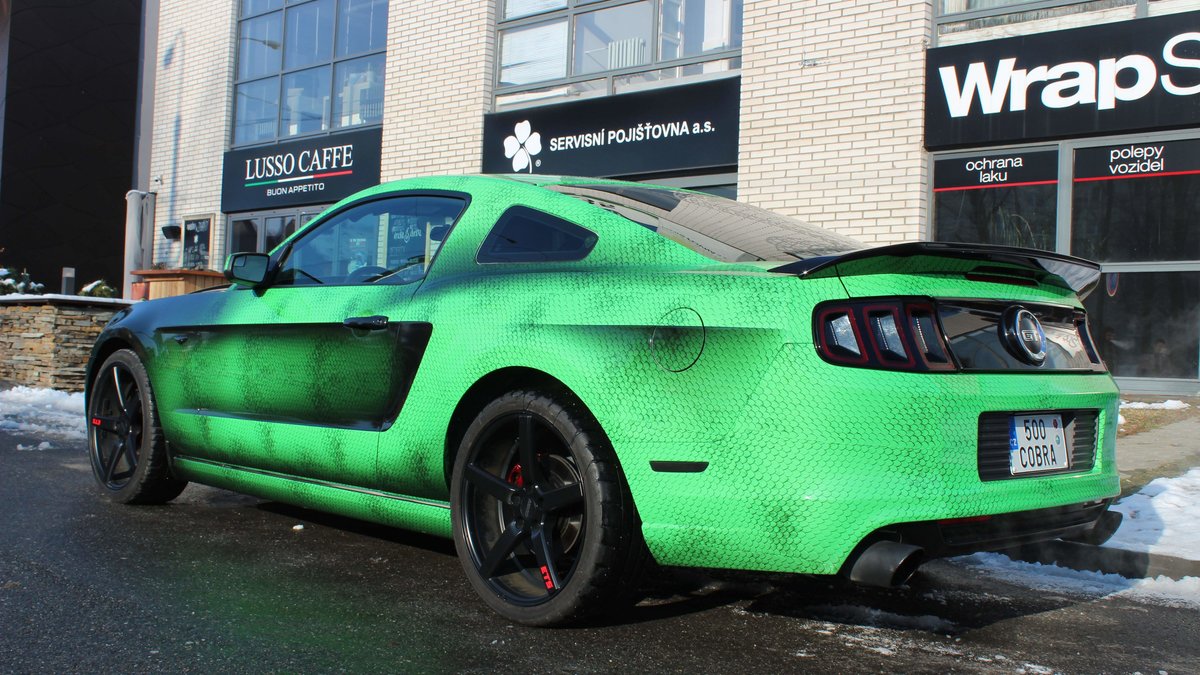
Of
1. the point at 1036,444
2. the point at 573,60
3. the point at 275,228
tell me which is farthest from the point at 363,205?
the point at 275,228

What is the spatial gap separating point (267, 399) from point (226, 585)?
34.5 inches

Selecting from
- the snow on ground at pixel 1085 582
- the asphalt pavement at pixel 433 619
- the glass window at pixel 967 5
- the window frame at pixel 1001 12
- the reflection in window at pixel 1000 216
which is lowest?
the asphalt pavement at pixel 433 619

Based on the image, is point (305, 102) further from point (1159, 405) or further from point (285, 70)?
point (1159, 405)

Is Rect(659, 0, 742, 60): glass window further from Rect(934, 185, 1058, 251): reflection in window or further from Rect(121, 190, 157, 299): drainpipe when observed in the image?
Rect(121, 190, 157, 299): drainpipe

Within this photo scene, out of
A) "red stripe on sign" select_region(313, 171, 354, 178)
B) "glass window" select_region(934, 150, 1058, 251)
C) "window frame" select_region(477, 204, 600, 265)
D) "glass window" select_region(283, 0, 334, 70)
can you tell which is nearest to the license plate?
"window frame" select_region(477, 204, 600, 265)

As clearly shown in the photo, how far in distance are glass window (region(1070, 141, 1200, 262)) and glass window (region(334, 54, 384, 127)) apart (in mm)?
9574

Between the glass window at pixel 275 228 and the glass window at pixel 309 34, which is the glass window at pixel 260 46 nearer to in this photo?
the glass window at pixel 309 34

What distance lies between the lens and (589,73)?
12.4 meters

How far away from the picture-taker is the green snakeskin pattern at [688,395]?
267 cm

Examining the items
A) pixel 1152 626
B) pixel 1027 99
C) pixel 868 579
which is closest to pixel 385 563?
pixel 868 579

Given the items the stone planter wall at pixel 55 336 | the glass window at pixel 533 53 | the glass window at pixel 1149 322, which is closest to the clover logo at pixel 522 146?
the glass window at pixel 533 53

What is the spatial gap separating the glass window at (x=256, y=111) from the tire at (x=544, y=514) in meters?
14.8

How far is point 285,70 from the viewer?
16.7m

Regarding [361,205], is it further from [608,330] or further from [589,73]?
[589,73]
